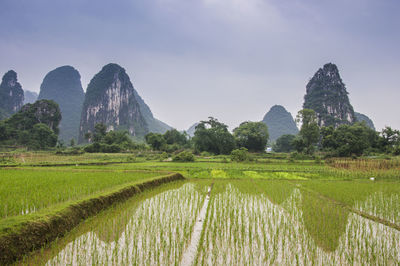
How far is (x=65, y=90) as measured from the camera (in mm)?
131375

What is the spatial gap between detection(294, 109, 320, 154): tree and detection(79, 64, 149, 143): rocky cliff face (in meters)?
80.6

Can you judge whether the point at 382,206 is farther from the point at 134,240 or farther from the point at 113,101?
the point at 113,101

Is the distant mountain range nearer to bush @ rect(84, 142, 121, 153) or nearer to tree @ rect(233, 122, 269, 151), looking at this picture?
tree @ rect(233, 122, 269, 151)

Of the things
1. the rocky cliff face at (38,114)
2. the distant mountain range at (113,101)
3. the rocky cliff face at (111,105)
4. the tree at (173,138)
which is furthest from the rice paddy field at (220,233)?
the rocky cliff face at (111,105)

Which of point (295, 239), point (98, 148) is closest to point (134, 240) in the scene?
point (295, 239)

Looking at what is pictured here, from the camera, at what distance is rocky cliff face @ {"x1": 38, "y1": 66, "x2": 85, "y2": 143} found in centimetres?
12462

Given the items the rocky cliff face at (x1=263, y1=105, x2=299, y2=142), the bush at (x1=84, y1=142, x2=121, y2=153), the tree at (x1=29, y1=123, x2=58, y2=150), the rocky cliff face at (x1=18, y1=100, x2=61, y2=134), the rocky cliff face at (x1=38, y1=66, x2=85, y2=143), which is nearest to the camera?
the bush at (x1=84, y1=142, x2=121, y2=153)

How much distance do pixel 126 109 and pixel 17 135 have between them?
2457 inches

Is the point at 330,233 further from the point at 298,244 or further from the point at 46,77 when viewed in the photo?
the point at 46,77

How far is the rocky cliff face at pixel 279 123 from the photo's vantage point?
13488 cm

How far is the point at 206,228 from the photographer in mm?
4066

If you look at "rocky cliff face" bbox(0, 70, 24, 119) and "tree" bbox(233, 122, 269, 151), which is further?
"rocky cliff face" bbox(0, 70, 24, 119)

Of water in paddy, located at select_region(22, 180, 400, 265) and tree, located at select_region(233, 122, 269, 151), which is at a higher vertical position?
tree, located at select_region(233, 122, 269, 151)

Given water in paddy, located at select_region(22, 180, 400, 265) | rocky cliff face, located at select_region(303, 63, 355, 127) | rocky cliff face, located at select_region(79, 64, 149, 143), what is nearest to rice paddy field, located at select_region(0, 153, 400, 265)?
water in paddy, located at select_region(22, 180, 400, 265)
